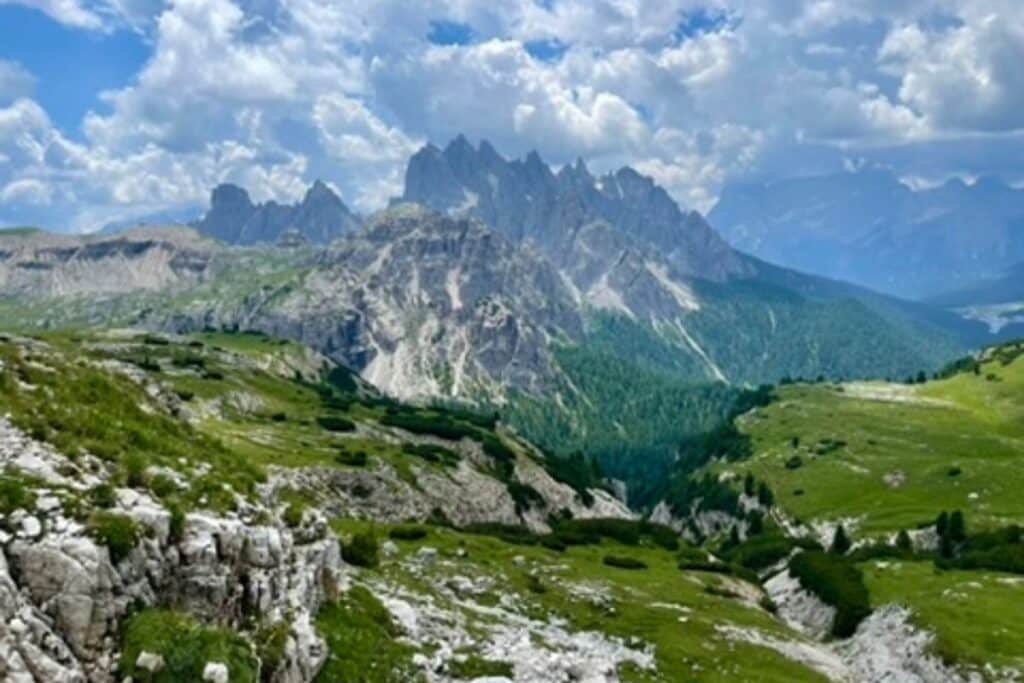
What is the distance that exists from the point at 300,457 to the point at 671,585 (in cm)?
5428

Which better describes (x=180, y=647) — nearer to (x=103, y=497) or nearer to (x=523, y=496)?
(x=103, y=497)

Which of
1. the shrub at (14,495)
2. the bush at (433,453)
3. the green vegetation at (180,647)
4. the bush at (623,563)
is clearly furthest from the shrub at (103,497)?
the bush at (433,453)

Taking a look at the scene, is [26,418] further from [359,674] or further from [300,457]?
[300,457]

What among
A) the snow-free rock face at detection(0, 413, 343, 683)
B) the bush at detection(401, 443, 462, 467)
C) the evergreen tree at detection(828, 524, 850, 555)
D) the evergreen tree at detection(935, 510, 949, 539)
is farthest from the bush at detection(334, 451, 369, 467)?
the evergreen tree at detection(935, 510, 949, 539)

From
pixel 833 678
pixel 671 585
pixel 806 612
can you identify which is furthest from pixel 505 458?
pixel 833 678

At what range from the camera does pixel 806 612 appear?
3939 inches

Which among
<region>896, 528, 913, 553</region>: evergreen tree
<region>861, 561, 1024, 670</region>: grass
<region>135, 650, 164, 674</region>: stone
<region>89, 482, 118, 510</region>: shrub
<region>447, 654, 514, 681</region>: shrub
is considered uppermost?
<region>89, 482, 118, 510</region>: shrub

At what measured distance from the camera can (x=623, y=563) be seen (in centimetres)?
9206

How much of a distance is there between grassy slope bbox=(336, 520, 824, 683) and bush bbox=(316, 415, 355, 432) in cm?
7217

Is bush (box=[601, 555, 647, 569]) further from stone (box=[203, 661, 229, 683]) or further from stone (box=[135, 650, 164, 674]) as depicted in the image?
stone (box=[135, 650, 164, 674])

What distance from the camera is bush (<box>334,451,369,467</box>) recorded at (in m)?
122

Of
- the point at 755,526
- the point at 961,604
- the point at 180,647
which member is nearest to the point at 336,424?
the point at 755,526

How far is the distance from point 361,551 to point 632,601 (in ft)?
78.6

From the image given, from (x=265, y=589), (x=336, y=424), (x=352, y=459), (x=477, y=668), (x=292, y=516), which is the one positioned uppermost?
(x=292, y=516)
